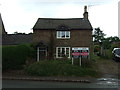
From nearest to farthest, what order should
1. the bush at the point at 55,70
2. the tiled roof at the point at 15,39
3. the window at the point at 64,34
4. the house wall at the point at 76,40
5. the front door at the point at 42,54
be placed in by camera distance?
1. the bush at the point at 55,70
2. the front door at the point at 42,54
3. the house wall at the point at 76,40
4. the window at the point at 64,34
5. the tiled roof at the point at 15,39

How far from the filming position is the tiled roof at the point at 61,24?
124 feet

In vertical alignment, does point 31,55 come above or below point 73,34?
below

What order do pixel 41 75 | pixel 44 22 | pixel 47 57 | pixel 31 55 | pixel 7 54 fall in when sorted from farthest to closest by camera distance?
pixel 44 22 → pixel 47 57 → pixel 31 55 → pixel 7 54 → pixel 41 75

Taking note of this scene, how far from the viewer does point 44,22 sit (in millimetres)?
39938

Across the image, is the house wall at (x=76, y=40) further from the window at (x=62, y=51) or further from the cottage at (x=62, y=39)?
the window at (x=62, y=51)

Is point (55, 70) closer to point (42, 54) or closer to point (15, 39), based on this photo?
point (42, 54)

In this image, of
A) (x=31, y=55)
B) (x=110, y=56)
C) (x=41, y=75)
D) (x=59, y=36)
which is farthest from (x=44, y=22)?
(x=41, y=75)

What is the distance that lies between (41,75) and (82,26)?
15.2 m

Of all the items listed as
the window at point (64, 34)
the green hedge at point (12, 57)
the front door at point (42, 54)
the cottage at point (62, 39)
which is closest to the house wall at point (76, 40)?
the cottage at point (62, 39)

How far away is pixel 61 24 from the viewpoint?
3884 centimetres

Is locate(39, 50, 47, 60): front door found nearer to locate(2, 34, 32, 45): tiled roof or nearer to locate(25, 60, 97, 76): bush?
locate(25, 60, 97, 76): bush

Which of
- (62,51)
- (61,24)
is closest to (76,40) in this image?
(62,51)

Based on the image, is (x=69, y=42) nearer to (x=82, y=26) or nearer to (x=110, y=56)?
(x=82, y=26)

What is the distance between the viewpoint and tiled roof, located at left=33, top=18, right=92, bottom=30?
1491 inches
